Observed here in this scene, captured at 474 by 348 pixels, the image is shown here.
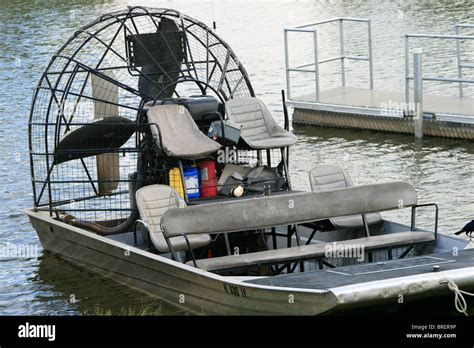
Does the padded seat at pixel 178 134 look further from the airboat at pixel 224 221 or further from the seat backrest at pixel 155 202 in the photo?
the seat backrest at pixel 155 202

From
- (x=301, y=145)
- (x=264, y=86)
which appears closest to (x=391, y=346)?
(x=301, y=145)

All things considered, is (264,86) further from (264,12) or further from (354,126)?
(264,12)

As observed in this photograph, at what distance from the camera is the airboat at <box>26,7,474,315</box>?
12.5 metres

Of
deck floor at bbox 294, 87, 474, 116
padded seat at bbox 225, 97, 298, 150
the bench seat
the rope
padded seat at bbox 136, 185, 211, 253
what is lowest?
the rope

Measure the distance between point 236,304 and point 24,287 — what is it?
13.8 ft

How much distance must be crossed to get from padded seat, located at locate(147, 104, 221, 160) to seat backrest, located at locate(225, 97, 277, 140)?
1.01m

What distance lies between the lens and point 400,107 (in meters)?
23.9

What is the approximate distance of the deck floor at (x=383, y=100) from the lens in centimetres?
2339

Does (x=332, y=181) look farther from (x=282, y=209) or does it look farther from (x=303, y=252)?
(x=303, y=252)

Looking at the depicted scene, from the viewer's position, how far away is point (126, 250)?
583 inches

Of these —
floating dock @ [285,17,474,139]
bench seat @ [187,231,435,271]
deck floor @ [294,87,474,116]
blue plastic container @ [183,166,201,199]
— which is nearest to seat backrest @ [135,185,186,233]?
blue plastic container @ [183,166,201,199]

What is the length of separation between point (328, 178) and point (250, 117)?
2138mm

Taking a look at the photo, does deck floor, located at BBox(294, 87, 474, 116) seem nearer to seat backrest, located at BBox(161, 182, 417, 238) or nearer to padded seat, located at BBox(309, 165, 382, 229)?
padded seat, located at BBox(309, 165, 382, 229)

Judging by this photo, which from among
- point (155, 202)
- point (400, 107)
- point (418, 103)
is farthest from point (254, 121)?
point (400, 107)
